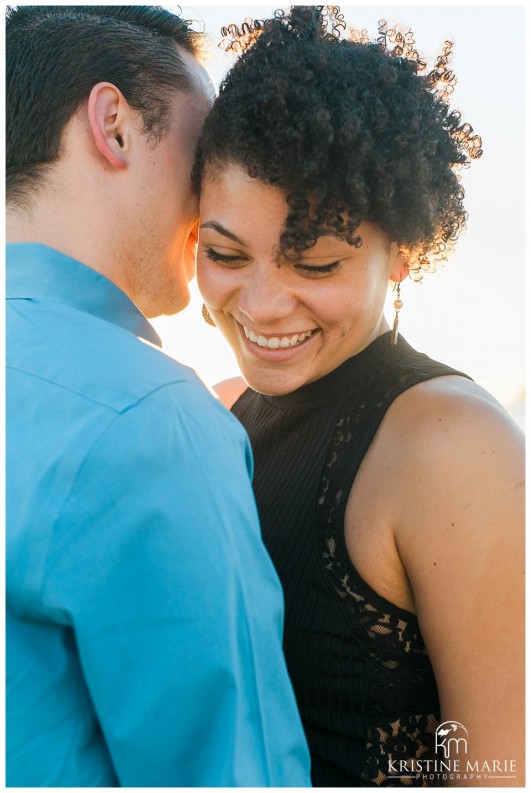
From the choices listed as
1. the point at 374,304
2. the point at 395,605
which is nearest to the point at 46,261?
the point at 374,304

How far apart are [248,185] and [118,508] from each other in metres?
1.00

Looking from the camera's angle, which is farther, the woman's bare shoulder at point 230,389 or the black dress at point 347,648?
the woman's bare shoulder at point 230,389

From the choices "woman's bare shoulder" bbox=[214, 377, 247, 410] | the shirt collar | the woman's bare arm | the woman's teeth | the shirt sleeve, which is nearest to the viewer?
the shirt sleeve

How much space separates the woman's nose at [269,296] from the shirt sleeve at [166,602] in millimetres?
761

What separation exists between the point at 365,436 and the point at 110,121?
3.15 feet

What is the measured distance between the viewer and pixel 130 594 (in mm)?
1127

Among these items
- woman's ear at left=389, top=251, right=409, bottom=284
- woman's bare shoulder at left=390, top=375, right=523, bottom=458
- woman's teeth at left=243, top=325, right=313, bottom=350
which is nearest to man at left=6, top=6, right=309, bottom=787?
woman's bare shoulder at left=390, top=375, right=523, bottom=458

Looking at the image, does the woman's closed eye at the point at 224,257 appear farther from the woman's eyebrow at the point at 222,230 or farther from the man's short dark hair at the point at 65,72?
the man's short dark hair at the point at 65,72

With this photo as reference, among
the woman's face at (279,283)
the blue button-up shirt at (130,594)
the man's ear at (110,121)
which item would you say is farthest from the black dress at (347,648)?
the man's ear at (110,121)

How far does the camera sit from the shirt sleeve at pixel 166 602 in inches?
43.8

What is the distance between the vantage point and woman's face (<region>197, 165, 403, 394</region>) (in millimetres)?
1856

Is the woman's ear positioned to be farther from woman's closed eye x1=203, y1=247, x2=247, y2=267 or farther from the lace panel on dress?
the lace panel on dress

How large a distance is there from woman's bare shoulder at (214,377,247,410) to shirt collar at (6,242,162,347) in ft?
3.97

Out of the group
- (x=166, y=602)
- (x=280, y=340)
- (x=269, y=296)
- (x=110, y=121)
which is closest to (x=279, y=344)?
(x=280, y=340)
